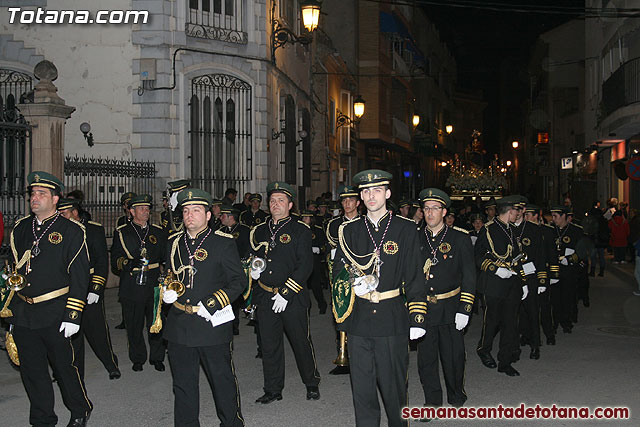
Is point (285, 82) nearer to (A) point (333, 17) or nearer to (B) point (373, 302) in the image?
(A) point (333, 17)

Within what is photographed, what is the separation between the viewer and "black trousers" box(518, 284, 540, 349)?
10.4 metres

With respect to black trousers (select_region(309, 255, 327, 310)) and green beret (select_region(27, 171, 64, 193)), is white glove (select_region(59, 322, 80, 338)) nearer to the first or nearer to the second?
green beret (select_region(27, 171, 64, 193))

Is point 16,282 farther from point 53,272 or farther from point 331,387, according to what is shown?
point 331,387

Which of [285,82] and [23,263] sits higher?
[285,82]

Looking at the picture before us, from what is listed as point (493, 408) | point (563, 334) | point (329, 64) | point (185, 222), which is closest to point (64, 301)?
point (185, 222)

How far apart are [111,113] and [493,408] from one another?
14.4 m

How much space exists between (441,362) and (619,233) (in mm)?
17101

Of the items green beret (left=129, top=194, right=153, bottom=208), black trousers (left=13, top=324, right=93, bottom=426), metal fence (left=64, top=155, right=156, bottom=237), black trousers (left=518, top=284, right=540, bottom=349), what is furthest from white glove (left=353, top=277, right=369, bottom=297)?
metal fence (left=64, top=155, right=156, bottom=237)

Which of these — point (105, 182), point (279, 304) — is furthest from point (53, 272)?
point (105, 182)

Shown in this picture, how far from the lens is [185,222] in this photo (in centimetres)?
661

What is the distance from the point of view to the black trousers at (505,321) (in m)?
9.45

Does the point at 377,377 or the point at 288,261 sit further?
the point at 288,261

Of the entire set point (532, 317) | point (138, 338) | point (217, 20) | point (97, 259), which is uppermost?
point (217, 20)

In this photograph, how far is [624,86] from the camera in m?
25.1
